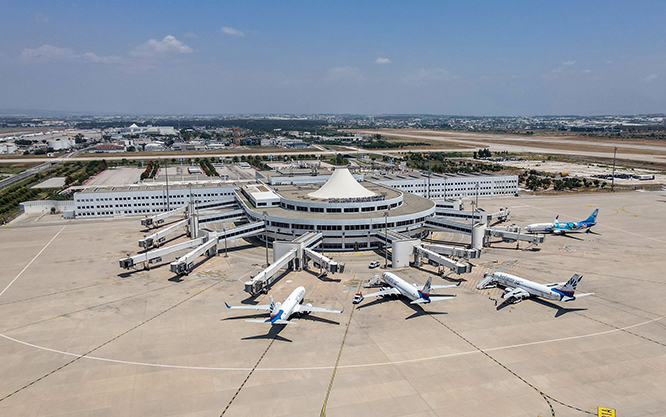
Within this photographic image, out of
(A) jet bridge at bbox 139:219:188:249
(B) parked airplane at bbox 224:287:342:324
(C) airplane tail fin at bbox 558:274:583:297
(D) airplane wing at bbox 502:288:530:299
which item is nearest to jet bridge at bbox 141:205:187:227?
(A) jet bridge at bbox 139:219:188:249

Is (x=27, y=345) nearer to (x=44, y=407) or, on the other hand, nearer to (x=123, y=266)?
(x=44, y=407)

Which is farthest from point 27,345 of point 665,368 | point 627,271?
point 627,271

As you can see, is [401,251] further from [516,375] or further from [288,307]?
[516,375]

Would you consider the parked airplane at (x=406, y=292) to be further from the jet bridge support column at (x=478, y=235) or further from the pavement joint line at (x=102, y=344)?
the jet bridge support column at (x=478, y=235)

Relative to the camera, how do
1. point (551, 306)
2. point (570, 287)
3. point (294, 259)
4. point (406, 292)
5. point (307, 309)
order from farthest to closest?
point (294, 259)
point (406, 292)
point (551, 306)
point (570, 287)
point (307, 309)

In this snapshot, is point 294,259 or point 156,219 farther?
point 156,219

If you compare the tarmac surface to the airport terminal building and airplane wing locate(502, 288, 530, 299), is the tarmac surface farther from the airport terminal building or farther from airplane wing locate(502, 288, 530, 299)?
the airport terminal building

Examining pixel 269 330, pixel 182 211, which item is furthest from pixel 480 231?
pixel 182 211
